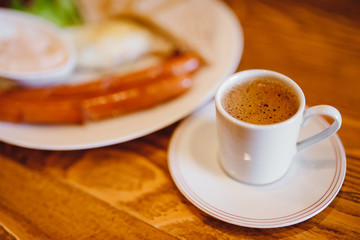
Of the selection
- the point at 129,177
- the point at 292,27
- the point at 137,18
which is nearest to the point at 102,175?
the point at 129,177

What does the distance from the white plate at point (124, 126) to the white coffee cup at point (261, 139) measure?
36 centimetres

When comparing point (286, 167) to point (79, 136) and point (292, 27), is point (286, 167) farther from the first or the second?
point (292, 27)

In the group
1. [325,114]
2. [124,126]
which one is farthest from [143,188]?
[325,114]

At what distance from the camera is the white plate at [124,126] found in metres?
1.24

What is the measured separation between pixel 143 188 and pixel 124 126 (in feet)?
1.02

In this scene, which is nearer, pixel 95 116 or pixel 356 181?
pixel 356 181

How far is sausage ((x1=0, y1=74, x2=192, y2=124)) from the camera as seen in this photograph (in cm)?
131

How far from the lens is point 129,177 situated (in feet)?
3.84

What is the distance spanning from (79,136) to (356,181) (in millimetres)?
1050

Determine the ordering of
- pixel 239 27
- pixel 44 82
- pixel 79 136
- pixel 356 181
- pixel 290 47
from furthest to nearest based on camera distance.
Result: pixel 239 27 < pixel 290 47 < pixel 44 82 < pixel 79 136 < pixel 356 181

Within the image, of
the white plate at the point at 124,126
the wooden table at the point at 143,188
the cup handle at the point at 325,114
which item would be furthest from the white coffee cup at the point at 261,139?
the white plate at the point at 124,126

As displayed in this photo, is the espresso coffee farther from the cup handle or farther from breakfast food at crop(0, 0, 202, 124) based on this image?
breakfast food at crop(0, 0, 202, 124)

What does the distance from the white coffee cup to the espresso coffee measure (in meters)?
0.02

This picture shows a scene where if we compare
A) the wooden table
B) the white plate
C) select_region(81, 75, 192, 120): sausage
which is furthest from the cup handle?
select_region(81, 75, 192, 120): sausage
